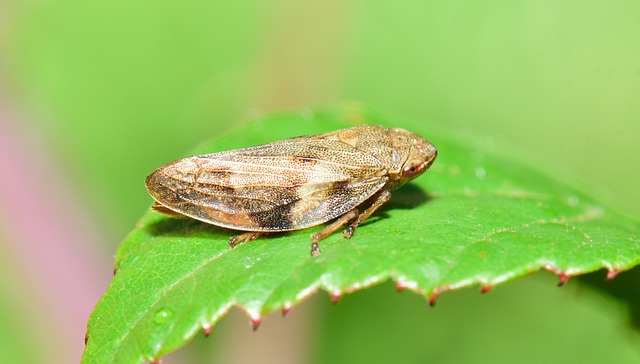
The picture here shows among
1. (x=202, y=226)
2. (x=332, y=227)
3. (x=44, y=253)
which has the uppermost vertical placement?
(x=202, y=226)

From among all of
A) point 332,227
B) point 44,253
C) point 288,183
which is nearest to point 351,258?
point 332,227

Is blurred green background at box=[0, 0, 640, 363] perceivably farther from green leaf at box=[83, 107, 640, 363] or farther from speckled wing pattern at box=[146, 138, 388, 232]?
speckled wing pattern at box=[146, 138, 388, 232]

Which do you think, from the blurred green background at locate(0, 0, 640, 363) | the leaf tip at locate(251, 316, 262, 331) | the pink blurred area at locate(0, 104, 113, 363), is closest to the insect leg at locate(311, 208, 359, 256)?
the leaf tip at locate(251, 316, 262, 331)

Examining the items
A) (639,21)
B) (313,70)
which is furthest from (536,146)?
(313,70)

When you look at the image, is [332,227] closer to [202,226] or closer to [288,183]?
[288,183]

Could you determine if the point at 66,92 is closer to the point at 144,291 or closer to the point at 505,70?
the point at 505,70

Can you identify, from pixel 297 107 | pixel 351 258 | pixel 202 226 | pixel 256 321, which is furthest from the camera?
pixel 297 107
